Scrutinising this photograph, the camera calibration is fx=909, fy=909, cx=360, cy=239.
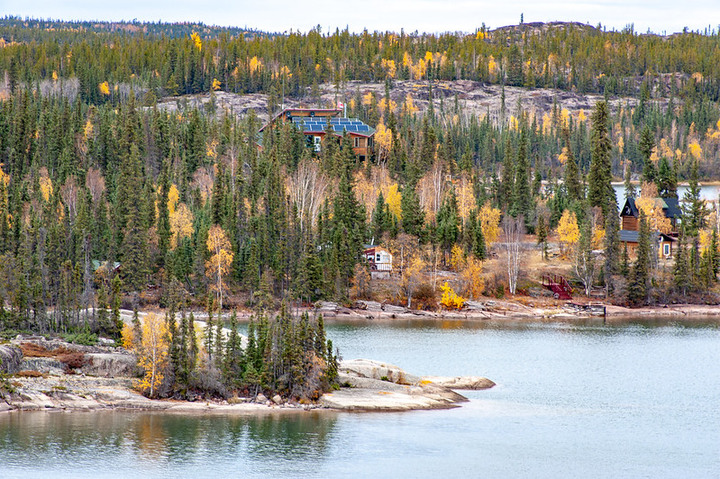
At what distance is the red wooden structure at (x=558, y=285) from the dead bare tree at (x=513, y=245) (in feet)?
11.5

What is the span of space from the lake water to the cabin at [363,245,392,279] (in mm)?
31685

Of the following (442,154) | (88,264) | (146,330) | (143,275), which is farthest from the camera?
(442,154)

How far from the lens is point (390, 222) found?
355 ft

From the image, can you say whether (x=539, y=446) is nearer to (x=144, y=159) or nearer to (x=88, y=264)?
(x=88, y=264)

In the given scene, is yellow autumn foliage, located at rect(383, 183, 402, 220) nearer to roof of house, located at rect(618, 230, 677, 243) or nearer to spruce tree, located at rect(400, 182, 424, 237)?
spruce tree, located at rect(400, 182, 424, 237)

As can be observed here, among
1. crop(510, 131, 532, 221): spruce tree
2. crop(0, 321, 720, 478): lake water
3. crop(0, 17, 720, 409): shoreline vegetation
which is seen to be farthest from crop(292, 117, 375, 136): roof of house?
crop(0, 321, 720, 478): lake water

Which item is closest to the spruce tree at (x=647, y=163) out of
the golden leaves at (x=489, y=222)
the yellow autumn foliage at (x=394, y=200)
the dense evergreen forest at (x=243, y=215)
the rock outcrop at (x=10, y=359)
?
the dense evergreen forest at (x=243, y=215)

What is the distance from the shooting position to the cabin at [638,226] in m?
112

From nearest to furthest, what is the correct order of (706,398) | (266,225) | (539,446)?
(539,446) → (706,398) → (266,225)

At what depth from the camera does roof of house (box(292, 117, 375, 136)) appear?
449 ft

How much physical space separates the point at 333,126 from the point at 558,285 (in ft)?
158

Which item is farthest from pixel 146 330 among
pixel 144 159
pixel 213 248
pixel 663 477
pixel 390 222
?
pixel 144 159

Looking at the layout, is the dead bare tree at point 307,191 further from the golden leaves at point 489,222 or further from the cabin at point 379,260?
the golden leaves at point 489,222

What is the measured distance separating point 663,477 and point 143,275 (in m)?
63.0
